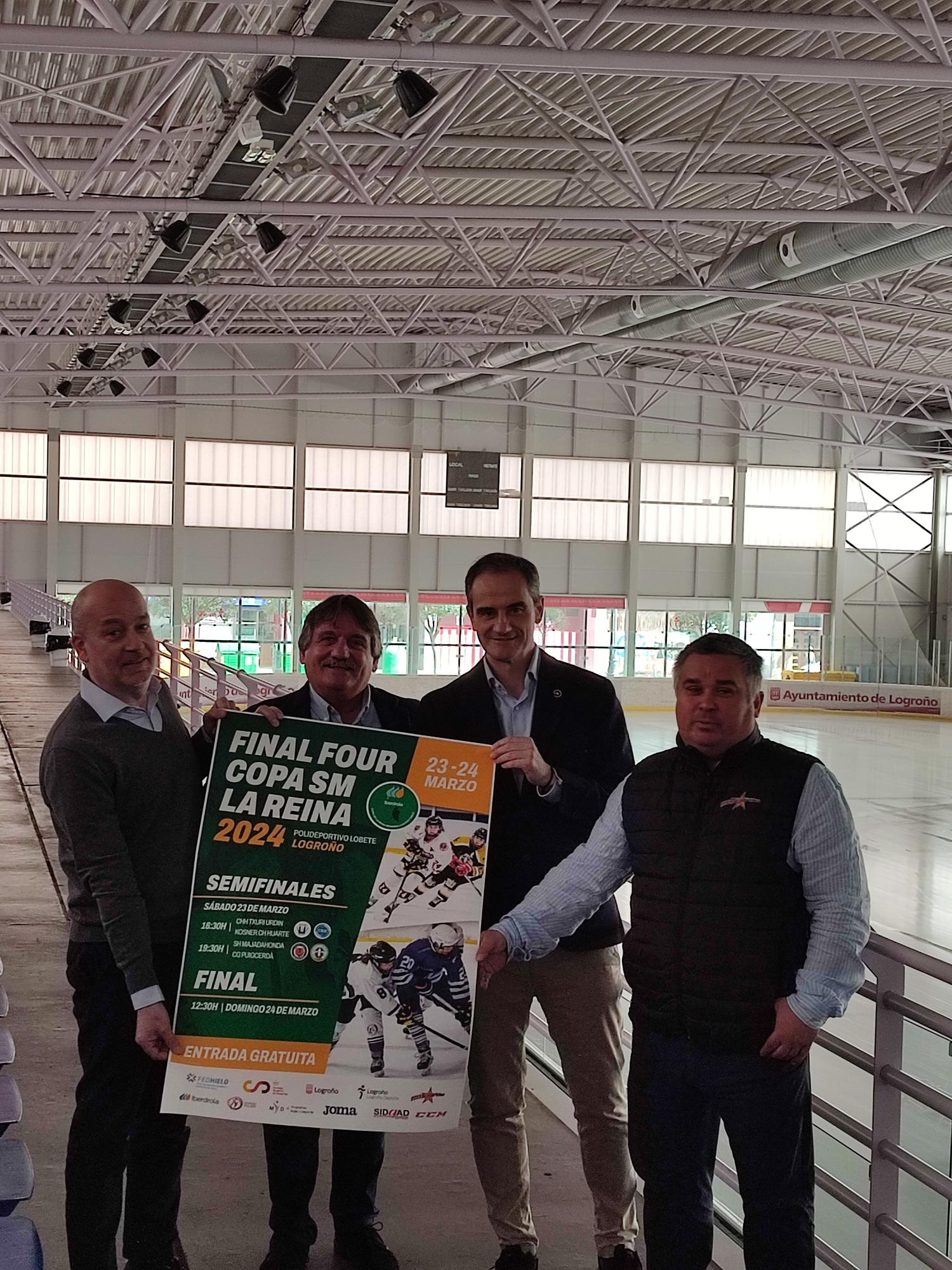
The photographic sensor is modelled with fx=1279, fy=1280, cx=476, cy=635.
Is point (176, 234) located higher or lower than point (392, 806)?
higher

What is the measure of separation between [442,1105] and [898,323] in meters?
26.3

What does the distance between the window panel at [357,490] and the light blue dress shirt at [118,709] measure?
31.9 m

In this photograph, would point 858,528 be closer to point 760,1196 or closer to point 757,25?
point 757,25

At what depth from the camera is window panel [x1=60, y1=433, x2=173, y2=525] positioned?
109ft

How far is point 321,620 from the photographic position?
342 centimetres

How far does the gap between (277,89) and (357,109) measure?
2.77 metres

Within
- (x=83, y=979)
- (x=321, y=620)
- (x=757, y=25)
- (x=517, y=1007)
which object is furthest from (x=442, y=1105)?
(x=757, y=25)

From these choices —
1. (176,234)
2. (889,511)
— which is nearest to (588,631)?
(889,511)

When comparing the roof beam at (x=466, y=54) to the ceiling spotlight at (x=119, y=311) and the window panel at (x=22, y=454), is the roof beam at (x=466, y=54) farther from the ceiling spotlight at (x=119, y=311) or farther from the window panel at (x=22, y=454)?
the window panel at (x=22, y=454)

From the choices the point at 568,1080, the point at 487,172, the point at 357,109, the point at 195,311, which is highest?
the point at 487,172

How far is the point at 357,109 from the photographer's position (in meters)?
13.0

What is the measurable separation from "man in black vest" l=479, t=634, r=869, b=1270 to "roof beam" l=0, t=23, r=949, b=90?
285 inches

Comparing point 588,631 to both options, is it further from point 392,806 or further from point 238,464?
point 392,806

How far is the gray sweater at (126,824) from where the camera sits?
2.96m
